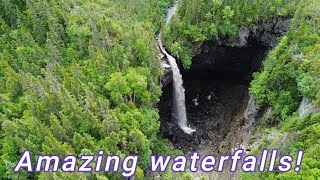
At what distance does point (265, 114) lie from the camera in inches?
2274

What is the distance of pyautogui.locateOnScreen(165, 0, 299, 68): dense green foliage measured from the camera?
71.0m

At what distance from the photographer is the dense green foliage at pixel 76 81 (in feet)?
141

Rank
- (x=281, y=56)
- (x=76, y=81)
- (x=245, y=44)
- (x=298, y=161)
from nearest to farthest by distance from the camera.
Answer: (x=298, y=161)
(x=76, y=81)
(x=281, y=56)
(x=245, y=44)

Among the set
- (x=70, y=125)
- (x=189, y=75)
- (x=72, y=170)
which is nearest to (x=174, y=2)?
(x=189, y=75)

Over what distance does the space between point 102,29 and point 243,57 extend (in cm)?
3652

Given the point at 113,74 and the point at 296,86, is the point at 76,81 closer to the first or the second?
the point at 113,74

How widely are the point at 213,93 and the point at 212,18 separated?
17.3 metres

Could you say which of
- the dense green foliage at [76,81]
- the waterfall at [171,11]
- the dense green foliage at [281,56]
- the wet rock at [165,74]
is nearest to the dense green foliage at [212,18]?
the dense green foliage at [281,56]

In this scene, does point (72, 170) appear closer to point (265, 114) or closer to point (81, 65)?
point (81, 65)

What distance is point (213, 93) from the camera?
7406 cm

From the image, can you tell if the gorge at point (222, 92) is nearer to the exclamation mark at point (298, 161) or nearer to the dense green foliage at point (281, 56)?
the dense green foliage at point (281, 56)

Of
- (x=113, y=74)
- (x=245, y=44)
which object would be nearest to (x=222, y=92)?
(x=245, y=44)

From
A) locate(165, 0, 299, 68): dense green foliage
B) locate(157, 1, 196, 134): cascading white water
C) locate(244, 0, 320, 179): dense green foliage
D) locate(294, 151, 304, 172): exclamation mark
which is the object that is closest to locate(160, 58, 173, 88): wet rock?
locate(157, 1, 196, 134): cascading white water

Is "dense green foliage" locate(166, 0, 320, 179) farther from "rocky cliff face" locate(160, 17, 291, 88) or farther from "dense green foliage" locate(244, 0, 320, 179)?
"rocky cliff face" locate(160, 17, 291, 88)
